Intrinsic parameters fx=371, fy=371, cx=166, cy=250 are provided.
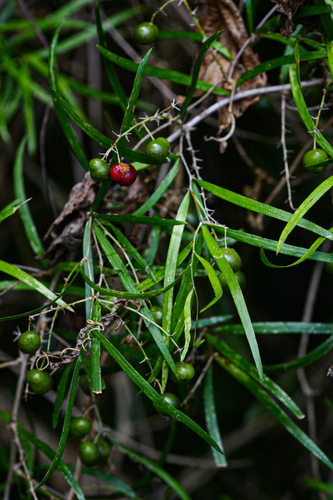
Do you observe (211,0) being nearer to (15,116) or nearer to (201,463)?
(15,116)

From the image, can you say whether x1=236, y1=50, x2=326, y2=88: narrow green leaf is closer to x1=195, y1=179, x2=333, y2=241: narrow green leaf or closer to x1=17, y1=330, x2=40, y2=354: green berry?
x1=195, y1=179, x2=333, y2=241: narrow green leaf

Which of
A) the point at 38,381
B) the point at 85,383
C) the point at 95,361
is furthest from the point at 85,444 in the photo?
the point at 95,361

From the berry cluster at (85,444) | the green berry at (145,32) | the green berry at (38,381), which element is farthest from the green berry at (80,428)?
the green berry at (145,32)

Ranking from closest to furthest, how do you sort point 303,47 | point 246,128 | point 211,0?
point 303,47 → point 211,0 → point 246,128

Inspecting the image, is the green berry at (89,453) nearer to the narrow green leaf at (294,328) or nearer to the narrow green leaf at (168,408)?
the narrow green leaf at (168,408)

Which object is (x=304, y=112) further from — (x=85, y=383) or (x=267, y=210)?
(x=85, y=383)

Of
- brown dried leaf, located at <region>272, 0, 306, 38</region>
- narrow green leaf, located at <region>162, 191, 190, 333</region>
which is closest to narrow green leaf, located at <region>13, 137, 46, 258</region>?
narrow green leaf, located at <region>162, 191, 190, 333</region>

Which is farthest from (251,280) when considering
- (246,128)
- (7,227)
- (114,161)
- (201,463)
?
(114,161)
